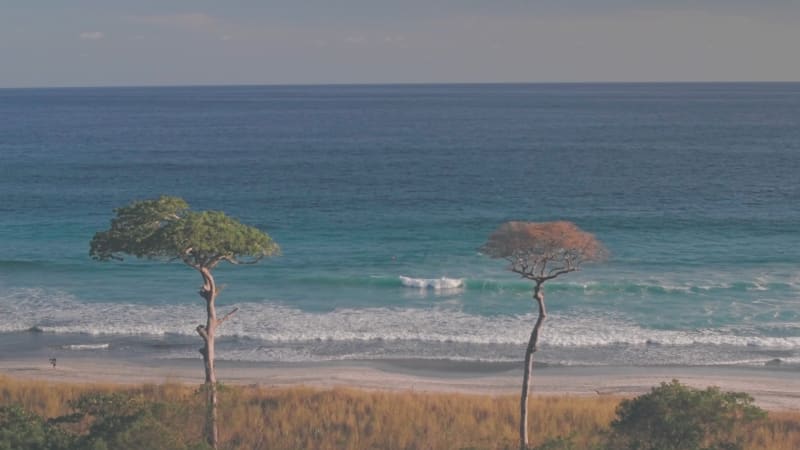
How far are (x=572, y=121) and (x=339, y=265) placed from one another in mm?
117199

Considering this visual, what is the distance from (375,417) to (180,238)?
315 inches

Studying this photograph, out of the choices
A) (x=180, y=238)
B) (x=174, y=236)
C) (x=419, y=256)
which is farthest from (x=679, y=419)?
(x=419, y=256)

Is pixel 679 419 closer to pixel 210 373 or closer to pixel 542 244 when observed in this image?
pixel 542 244

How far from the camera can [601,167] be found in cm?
8669

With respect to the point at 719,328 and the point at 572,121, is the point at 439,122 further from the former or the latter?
the point at 719,328

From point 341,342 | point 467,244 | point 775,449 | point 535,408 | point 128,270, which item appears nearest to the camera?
point 775,449

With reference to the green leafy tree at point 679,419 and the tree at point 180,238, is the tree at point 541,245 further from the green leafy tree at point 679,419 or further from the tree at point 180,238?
the tree at point 180,238

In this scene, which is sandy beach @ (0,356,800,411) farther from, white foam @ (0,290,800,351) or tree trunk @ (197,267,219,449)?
tree trunk @ (197,267,219,449)

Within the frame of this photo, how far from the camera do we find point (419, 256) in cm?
4866

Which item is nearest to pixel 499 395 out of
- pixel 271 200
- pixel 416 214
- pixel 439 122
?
pixel 416 214

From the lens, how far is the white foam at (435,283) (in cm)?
4278

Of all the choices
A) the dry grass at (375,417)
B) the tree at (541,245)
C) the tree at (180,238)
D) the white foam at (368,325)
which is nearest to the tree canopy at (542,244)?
the tree at (541,245)

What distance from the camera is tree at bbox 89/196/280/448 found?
15859mm

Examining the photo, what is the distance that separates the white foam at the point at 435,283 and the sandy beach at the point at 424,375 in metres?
11.0
